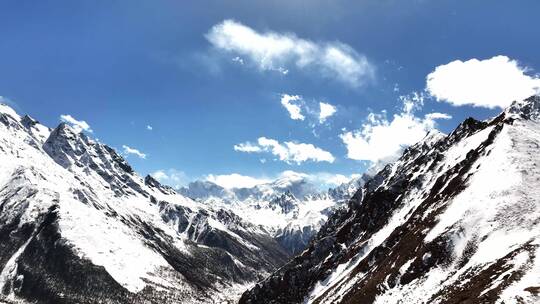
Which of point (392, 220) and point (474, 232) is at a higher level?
point (392, 220)

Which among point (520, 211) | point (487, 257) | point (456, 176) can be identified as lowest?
point (487, 257)

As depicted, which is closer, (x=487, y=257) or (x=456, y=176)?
(x=487, y=257)

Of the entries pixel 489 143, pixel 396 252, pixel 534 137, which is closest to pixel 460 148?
pixel 489 143

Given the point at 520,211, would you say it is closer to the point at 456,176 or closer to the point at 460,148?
the point at 456,176

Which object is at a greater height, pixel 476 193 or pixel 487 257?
pixel 476 193

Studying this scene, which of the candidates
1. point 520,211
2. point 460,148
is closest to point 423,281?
point 520,211

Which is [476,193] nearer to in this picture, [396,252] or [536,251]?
[396,252]

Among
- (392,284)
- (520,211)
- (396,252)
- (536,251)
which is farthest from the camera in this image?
(396,252)

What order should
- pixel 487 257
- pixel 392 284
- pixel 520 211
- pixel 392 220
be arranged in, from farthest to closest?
pixel 392 220 < pixel 392 284 < pixel 520 211 < pixel 487 257

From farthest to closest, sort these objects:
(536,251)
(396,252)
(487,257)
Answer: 1. (396,252)
2. (487,257)
3. (536,251)
